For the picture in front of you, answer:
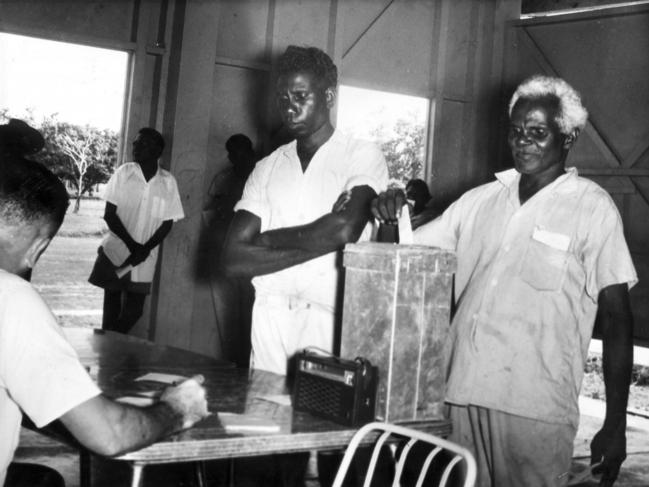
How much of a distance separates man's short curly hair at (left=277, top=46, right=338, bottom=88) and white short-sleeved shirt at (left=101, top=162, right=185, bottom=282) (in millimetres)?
3711

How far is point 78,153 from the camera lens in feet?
22.6

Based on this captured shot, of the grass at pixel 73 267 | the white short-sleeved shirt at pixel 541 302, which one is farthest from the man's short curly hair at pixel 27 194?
the grass at pixel 73 267

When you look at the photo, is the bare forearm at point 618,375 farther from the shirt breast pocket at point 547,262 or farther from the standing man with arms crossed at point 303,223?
the standing man with arms crossed at point 303,223

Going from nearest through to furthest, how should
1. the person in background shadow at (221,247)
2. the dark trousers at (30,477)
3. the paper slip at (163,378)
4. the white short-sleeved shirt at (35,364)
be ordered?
the white short-sleeved shirt at (35,364), the dark trousers at (30,477), the paper slip at (163,378), the person in background shadow at (221,247)

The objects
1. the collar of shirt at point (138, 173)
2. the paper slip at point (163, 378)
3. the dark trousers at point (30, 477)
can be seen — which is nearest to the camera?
the dark trousers at point (30, 477)

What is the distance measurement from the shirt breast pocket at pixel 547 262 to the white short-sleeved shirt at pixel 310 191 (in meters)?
0.67

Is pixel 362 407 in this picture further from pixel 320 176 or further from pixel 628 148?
pixel 628 148

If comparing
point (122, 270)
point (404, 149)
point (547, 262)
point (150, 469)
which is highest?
point (404, 149)

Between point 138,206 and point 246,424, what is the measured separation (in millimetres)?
4727

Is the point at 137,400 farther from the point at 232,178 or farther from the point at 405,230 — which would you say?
the point at 232,178

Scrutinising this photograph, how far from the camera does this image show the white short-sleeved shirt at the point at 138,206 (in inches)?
242

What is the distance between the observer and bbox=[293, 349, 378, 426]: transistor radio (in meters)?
1.92

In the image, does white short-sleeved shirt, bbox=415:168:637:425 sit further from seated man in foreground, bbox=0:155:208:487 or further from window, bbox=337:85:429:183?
window, bbox=337:85:429:183

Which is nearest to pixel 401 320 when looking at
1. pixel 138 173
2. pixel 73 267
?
pixel 138 173
